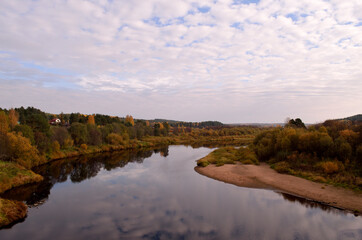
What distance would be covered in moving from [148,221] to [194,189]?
28.6ft

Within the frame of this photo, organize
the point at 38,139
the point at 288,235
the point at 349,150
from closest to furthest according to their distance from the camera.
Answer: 1. the point at 288,235
2. the point at 349,150
3. the point at 38,139

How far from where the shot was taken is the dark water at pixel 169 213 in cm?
1444

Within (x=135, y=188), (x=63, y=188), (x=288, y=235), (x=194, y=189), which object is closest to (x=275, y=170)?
(x=194, y=189)

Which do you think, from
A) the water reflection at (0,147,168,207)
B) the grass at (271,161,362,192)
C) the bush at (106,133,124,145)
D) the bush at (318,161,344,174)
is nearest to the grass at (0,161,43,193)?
the water reflection at (0,147,168,207)

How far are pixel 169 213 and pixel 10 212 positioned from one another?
39.5ft

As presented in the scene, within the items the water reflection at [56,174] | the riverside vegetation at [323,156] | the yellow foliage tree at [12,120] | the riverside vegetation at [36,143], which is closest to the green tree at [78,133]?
the riverside vegetation at [36,143]

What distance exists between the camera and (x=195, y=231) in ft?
48.1

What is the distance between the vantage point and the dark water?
14.4 metres

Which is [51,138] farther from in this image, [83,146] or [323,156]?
[323,156]

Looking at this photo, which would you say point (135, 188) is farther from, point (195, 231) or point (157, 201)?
point (195, 231)

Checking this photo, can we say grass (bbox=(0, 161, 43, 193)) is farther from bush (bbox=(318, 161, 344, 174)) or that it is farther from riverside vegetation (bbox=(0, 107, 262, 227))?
bush (bbox=(318, 161, 344, 174))

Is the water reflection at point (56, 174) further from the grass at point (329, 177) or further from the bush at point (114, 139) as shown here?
the grass at point (329, 177)

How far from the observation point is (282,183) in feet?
81.0

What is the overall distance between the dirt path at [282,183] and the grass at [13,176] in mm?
22120
